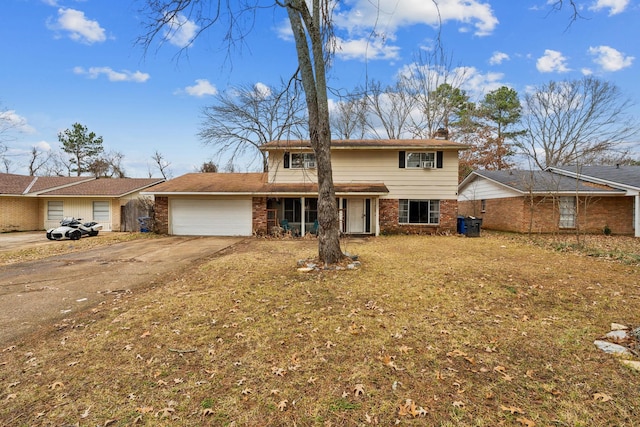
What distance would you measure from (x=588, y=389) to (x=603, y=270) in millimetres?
6361

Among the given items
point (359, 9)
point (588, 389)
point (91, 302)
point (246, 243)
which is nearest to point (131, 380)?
point (91, 302)

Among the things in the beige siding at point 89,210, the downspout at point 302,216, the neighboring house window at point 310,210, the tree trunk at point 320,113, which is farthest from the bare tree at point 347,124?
the beige siding at point 89,210

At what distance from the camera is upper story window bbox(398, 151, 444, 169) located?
1459cm

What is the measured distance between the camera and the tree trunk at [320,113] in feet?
22.8

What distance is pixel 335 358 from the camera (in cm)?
312

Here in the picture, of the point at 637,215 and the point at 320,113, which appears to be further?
the point at 637,215

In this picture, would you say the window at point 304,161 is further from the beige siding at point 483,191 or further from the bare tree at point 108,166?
the bare tree at point 108,166

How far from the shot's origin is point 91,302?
16.3ft

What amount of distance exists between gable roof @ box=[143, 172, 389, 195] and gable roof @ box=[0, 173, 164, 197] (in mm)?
4371

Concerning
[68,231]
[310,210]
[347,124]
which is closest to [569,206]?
[310,210]

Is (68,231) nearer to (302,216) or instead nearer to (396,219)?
(302,216)

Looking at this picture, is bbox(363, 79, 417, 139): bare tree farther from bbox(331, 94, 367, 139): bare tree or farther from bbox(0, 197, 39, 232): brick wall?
bbox(0, 197, 39, 232): brick wall

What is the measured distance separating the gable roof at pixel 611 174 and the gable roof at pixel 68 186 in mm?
25260

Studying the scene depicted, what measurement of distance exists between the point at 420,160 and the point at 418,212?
8.99 ft
